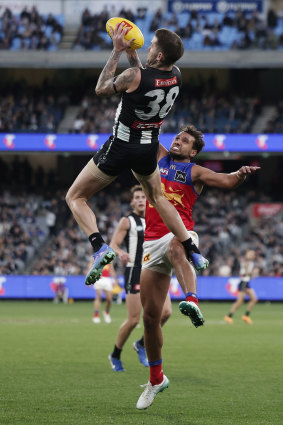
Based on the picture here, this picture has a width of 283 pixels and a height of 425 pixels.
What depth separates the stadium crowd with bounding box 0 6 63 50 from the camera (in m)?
37.7

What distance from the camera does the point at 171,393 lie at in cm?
953

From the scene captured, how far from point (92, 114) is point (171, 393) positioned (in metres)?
29.6

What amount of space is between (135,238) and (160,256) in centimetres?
463

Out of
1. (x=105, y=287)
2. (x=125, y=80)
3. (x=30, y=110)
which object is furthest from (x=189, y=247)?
(x=30, y=110)

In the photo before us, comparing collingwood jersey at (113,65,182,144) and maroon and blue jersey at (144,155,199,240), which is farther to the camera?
maroon and blue jersey at (144,155,199,240)

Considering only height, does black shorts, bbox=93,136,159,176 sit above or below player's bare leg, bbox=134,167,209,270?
above

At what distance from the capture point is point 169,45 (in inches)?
284

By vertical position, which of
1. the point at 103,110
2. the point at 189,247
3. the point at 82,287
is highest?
the point at 189,247

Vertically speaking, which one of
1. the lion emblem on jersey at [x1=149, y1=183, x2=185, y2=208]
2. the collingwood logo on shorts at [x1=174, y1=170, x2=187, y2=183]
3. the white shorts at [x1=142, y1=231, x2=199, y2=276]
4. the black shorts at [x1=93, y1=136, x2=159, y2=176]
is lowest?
the white shorts at [x1=142, y1=231, x2=199, y2=276]

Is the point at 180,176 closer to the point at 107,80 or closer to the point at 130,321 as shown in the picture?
the point at 107,80

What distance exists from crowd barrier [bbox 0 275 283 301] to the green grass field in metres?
12.1

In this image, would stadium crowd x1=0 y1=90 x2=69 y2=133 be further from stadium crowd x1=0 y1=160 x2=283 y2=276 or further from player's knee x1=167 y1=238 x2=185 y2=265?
player's knee x1=167 y1=238 x2=185 y2=265

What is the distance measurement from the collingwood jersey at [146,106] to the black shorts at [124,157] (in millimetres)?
61

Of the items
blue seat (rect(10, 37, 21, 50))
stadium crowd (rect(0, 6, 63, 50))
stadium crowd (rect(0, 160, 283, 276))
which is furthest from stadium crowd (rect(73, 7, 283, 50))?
stadium crowd (rect(0, 160, 283, 276))
